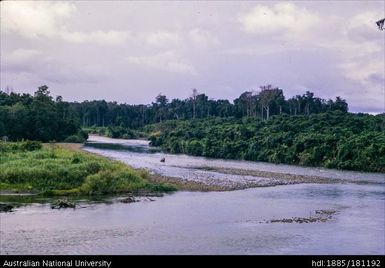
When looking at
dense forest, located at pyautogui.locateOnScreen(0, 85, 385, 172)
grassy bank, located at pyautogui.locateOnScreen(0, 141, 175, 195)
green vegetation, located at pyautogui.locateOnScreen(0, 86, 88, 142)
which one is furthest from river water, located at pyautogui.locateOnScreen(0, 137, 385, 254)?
green vegetation, located at pyautogui.locateOnScreen(0, 86, 88, 142)

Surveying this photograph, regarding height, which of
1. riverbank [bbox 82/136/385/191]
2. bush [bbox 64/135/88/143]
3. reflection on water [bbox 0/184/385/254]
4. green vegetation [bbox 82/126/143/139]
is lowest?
reflection on water [bbox 0/184/385/254]

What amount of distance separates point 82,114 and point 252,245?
17083 cm

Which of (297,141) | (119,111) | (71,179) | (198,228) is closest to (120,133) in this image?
(119,111)

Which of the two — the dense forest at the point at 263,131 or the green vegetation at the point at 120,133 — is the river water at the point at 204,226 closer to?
the dense forest at the point at 263,131

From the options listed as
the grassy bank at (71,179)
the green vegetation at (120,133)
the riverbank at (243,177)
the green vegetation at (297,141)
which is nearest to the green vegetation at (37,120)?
the green vegetation at (297,141)

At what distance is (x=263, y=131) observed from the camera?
106625 millimetres

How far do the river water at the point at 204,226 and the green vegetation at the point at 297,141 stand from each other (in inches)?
1082

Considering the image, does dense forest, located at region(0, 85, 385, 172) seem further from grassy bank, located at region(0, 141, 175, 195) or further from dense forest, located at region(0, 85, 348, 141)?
grassy bank, located at region(0, 141, 175, 195)

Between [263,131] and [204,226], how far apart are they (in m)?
72.8

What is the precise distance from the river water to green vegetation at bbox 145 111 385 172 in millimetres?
27494

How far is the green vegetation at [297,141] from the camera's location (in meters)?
78.2

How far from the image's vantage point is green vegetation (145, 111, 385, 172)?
257 feet
